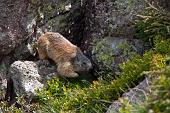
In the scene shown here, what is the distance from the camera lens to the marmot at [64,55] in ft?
25.9

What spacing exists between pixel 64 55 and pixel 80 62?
1.05 ft

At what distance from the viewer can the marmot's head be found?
7.82m

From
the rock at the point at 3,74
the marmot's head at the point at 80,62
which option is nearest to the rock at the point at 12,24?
the rock at the point at 3,74

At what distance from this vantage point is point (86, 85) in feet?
25.6

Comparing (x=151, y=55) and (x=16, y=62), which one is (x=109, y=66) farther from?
(x=16, y=62)

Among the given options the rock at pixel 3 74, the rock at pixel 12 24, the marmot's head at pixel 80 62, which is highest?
the rock at pixel 12 24

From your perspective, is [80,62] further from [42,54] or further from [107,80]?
[42,54]

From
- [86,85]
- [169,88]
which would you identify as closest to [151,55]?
[86,85]

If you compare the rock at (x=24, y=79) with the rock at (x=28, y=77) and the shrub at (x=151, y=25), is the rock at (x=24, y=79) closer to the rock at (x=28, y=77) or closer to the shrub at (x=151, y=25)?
the rock at (x=28, y=77)

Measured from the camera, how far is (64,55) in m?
7.99

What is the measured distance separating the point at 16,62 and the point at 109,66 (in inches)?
63.9

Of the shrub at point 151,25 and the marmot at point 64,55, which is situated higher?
the shrub at point 151,25

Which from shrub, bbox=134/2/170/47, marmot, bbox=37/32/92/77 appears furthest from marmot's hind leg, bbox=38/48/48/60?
shrub, bbox=134/2/170/47

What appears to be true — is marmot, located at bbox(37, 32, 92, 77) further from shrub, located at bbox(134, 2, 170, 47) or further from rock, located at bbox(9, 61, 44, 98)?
shrub, located at bbox(134, 2, 170, 47)
